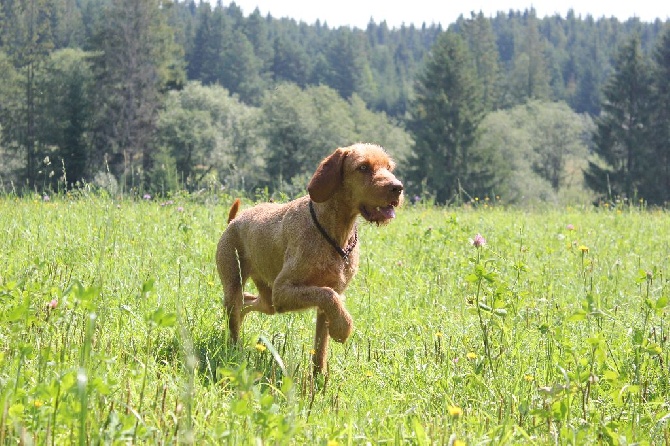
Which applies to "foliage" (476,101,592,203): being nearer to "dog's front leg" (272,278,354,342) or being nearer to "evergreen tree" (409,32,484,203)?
"evergreen tree" (409,32,484,203)

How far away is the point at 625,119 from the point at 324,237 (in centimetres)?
4760

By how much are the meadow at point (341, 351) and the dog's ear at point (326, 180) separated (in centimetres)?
88

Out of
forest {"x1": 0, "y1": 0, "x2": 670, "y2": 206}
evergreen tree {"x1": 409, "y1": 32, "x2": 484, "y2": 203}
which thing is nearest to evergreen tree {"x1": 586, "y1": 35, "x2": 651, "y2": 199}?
forest {"x1": 0, "y1": 0, "x2": 670, "y2": 206}

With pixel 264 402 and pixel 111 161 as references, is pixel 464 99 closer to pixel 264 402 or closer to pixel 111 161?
pixel 111 161

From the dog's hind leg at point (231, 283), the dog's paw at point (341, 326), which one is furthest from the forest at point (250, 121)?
the dog's paw at point (341, 326)

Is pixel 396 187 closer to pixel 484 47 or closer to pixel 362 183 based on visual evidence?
pixel 362 183

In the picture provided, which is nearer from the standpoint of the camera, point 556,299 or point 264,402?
point 264,402

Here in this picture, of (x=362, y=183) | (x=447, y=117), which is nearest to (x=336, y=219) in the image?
(x=362, y=183)

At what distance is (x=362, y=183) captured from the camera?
14.0 ft

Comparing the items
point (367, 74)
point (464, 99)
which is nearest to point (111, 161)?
point (464, 99)

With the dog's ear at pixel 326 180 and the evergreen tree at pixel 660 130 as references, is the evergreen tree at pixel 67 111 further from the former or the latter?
the dog's ear at pixel 326 180

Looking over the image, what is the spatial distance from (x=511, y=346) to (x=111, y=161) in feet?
137

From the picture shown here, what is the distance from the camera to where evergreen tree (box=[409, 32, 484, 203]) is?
157 ft

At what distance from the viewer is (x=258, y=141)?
179ft
